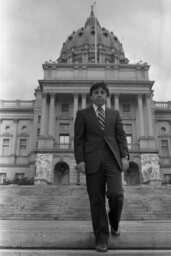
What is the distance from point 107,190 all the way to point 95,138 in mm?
650

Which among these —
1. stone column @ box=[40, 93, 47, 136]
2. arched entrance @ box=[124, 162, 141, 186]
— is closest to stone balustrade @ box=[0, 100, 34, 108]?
stone column @ box=[40, 93, 47, 136]

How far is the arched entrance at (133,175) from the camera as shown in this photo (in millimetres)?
30894

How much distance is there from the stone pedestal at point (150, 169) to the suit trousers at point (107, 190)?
86.9 feet

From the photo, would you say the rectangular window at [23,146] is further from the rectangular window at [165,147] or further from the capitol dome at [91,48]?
the capitol dome at [91,48]

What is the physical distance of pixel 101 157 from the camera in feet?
10.6

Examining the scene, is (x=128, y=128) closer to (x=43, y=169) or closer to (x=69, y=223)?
(x=43, y=169)

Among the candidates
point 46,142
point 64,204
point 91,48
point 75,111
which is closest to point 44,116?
point 46,142

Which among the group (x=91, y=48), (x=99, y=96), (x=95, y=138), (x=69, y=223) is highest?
(x=91, y=48)

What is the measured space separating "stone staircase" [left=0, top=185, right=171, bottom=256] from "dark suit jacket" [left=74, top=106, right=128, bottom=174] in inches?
32.9

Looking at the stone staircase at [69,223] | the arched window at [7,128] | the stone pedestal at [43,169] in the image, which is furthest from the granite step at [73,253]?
the arched window at [7,128]

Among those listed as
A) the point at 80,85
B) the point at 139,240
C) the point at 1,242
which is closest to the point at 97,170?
the point at 139,240

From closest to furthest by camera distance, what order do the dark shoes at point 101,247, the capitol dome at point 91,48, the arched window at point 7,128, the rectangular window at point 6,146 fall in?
the dark shoes at point 101,247 < the rectangular window at point 6,146 < the arched window at point 7,128 < the capitol dome at point 91,48

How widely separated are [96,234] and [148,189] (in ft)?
50.3

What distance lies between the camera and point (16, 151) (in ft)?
126
